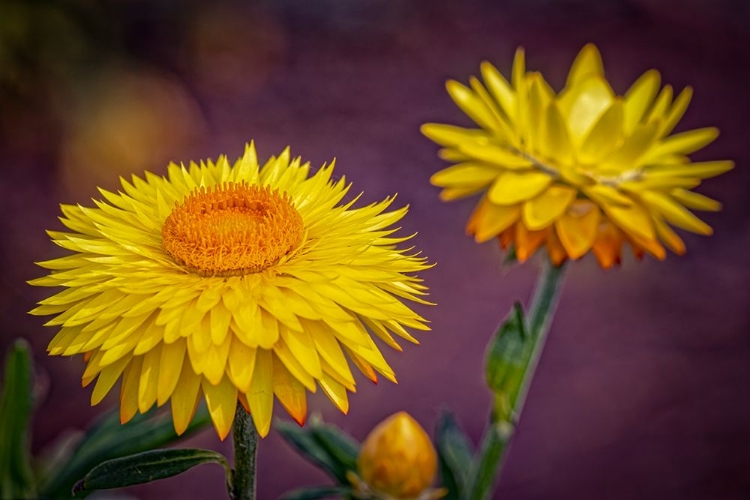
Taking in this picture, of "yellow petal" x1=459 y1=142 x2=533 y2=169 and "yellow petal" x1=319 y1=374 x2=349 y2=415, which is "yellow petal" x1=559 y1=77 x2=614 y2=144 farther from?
"yellow petal" x1=319 y1=374 x2=349 y2=415

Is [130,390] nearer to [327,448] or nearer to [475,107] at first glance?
[327,448]

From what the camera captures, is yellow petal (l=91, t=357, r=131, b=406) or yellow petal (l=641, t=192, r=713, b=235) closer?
Result: yellow petal (l=91, t=357, r=131, b=406)

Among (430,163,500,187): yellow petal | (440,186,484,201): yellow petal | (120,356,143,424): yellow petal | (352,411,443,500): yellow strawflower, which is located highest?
(430,163,500,187): yellow petal

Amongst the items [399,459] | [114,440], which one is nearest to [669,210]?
[399,459]

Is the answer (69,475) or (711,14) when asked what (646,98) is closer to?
(69,475)

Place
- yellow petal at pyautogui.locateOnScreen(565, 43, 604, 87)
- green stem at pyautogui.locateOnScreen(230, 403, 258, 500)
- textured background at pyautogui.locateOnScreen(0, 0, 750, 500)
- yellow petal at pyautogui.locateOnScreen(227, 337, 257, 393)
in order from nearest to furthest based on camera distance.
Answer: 1. yellow petal at pyautogui.locateOnScreen(227, 337, 257, 393)
2. green stem at pyautogui.locateOnScreen(230, 403, 258, 500)
3. yellow petal at pyautogui.locateOnScreen(565, 43, 604, 87)
4. textured background at pyautogui.locateOnScreen(0, 0, 750, 500)

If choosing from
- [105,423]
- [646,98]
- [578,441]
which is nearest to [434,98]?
[578,441]

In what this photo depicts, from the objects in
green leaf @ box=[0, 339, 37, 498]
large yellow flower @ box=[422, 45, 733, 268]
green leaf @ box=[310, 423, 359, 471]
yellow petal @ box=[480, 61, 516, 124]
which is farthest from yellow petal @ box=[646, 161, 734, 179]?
green leaf @ box=[0, 339, 37, 498]
